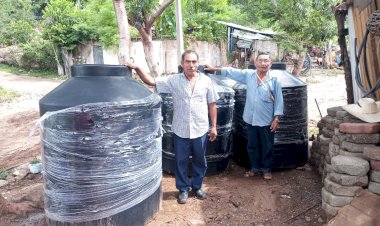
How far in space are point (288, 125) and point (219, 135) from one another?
34.3 inches

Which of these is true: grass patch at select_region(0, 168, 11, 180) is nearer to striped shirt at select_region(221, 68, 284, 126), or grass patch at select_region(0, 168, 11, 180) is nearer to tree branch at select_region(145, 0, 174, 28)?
striped shirt at select_region(221, 68, 284, 126)

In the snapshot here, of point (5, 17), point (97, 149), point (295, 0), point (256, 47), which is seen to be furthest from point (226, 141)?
point (5, 17)

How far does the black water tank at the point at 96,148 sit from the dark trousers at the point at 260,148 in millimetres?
1475

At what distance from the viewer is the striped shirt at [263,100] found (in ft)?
12.0

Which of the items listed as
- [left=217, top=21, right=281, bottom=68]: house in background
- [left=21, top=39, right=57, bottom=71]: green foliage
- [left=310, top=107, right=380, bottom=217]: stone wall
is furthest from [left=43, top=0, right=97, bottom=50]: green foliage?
[left=310, top=107, right=380, bottom=217]: stone wall

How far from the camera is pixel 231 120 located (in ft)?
13.4

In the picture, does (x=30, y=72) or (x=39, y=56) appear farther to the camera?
(x=30, y=72)

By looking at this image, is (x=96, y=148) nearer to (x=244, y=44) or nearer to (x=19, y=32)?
(x=244, y=44)

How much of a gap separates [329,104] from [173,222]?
25.0 feet

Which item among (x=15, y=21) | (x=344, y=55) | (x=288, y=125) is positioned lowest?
(x=288, y=125)

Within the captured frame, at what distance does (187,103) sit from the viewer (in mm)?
3195

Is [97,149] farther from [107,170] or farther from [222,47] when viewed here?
[222,47]

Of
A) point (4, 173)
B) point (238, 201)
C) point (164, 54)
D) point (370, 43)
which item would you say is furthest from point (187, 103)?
point (164, 54)

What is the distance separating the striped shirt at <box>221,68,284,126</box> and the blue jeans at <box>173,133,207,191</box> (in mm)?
715
